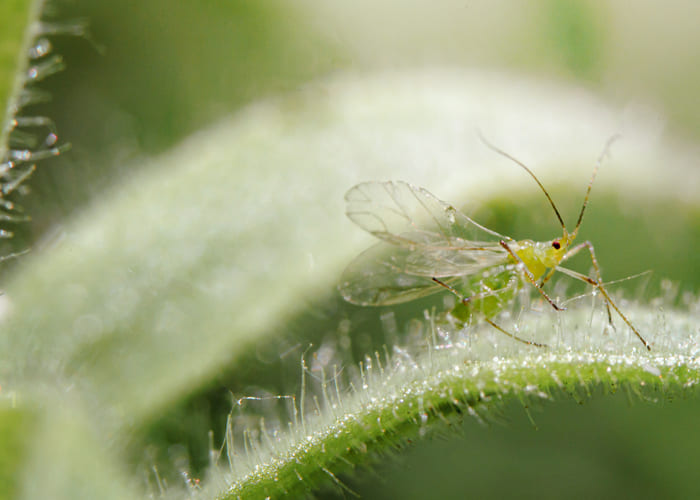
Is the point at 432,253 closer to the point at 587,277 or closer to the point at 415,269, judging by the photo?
the point at 415,269

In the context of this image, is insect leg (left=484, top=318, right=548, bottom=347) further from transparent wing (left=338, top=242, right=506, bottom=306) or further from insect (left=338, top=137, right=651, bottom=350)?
transparent wing (left=338, top=242, right=506, bottom=306)

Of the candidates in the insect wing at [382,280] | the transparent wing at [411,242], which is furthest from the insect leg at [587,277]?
the insect wing at [382,280]

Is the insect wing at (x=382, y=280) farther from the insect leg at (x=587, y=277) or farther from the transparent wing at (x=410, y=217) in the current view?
the insect leg at (x=587, y=277)

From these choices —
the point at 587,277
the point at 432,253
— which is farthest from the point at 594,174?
the point at 432,253

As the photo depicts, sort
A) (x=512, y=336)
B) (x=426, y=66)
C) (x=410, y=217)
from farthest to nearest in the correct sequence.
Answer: (x=426, y=66) → (x=410, y=217) → (x=512, y=336)

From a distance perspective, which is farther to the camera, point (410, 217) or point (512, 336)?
point (410, 217)

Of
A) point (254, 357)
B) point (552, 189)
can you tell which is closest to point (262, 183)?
point (254, 357)

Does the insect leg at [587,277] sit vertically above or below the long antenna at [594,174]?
below
